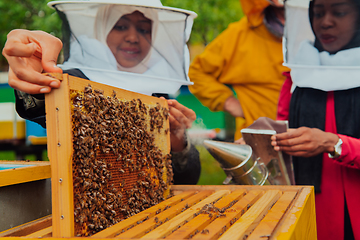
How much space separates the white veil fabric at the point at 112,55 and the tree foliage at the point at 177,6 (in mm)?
6353

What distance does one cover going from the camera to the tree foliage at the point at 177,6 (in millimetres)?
9132

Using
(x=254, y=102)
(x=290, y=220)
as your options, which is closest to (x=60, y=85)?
(x=290, y=220)

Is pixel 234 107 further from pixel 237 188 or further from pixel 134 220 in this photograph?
pixel 134 220

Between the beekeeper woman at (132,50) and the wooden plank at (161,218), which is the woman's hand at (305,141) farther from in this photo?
the wooden plank at (161,218)

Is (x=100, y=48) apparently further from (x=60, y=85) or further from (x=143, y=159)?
(x=60, y=85)

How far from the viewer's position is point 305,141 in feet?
7.82

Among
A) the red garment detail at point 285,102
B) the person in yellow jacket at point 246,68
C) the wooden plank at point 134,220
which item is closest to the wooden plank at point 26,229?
the wooden plank at point 134,220

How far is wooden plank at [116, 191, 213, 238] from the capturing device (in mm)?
1154

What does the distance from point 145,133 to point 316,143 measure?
4.08 ft

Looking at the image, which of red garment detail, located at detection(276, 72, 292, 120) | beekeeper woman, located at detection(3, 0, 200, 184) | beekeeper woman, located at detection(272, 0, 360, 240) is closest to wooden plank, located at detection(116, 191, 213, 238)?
beekeeper woman, located at detection(3, 0, 200, 184)

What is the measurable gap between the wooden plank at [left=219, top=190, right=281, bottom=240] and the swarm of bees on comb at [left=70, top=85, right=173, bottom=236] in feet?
1.58

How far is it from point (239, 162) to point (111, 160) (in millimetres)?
1116

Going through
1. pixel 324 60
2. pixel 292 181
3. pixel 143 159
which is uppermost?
pixel 324 60

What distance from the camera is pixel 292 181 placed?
8.57ft
